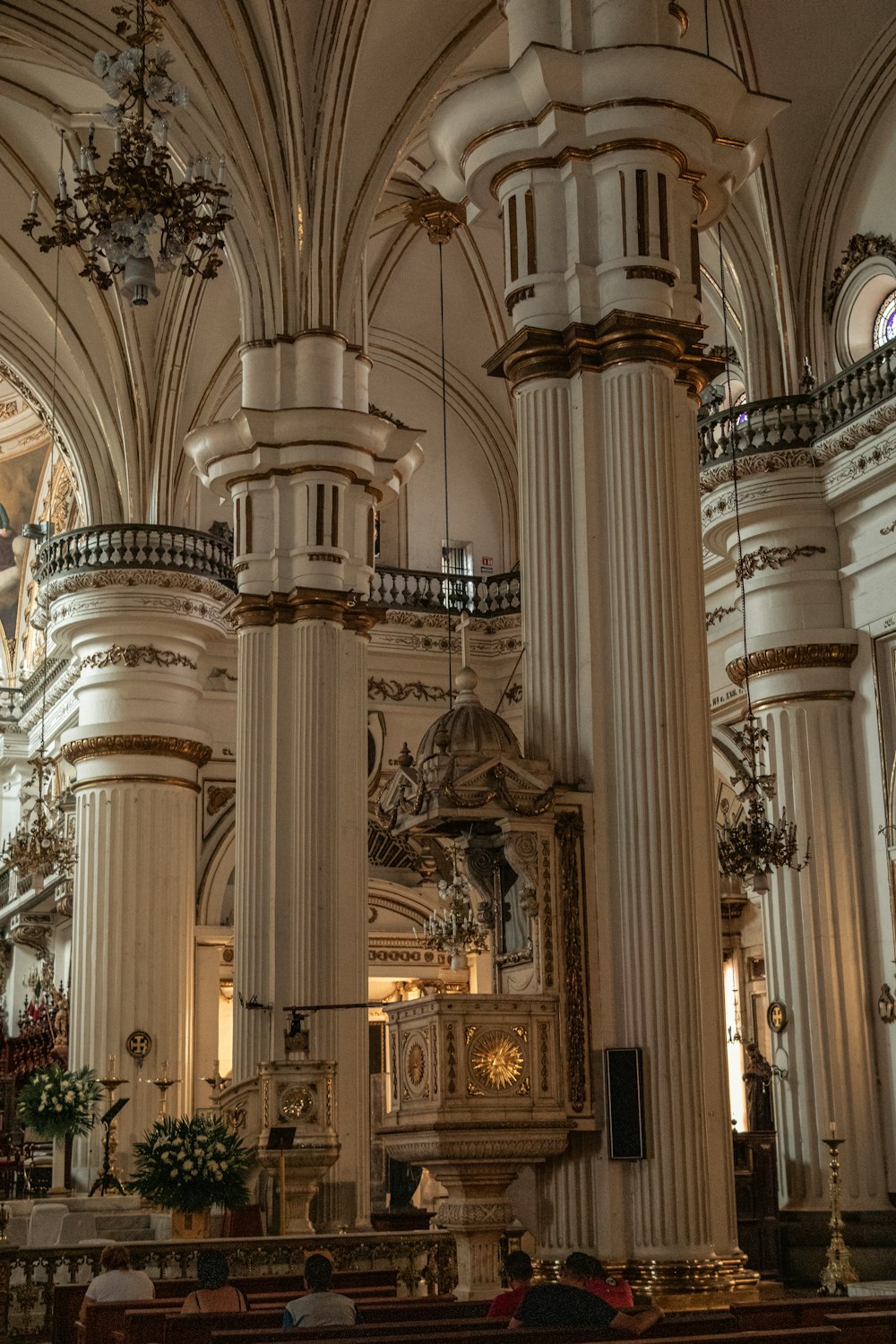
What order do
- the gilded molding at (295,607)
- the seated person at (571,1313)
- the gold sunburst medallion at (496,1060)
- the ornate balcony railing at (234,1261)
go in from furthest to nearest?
1. the gilded molding at (295,607)
2. the ornate balcony railing at (234,1261)
3. the gold sunburst medallion at (496,1060)
4. the seated person at (571,1313)

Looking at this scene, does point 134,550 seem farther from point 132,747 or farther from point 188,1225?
point 188,1225

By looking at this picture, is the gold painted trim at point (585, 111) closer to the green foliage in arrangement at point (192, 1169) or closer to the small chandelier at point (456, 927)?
the small chandelier at point (456, 927)

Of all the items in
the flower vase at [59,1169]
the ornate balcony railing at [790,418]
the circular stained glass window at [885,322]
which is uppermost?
the circular stained glass window at [885,322]

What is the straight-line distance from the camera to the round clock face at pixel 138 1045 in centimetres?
1967

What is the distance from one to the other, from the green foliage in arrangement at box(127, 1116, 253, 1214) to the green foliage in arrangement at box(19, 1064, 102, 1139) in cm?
384

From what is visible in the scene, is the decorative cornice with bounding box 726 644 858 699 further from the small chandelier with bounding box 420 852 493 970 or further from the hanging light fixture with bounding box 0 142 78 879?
the hanging light fixture with bounding box 0 142 78 879

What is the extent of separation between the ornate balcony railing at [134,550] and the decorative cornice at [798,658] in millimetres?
6507

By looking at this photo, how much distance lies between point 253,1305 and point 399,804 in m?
2.94

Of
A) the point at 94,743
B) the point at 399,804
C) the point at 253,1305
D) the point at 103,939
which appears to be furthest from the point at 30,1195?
the point at 399,804

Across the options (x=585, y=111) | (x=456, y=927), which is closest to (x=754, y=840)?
(x=456, y=927)

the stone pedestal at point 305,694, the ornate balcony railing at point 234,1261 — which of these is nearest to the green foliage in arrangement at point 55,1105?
the stone pedestal at point 305,694

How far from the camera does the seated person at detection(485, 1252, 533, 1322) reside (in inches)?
302

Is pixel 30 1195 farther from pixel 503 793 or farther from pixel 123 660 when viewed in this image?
pixel 503 793

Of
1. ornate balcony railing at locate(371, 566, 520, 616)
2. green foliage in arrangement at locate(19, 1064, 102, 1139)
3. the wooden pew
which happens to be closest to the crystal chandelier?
the wooden pew
